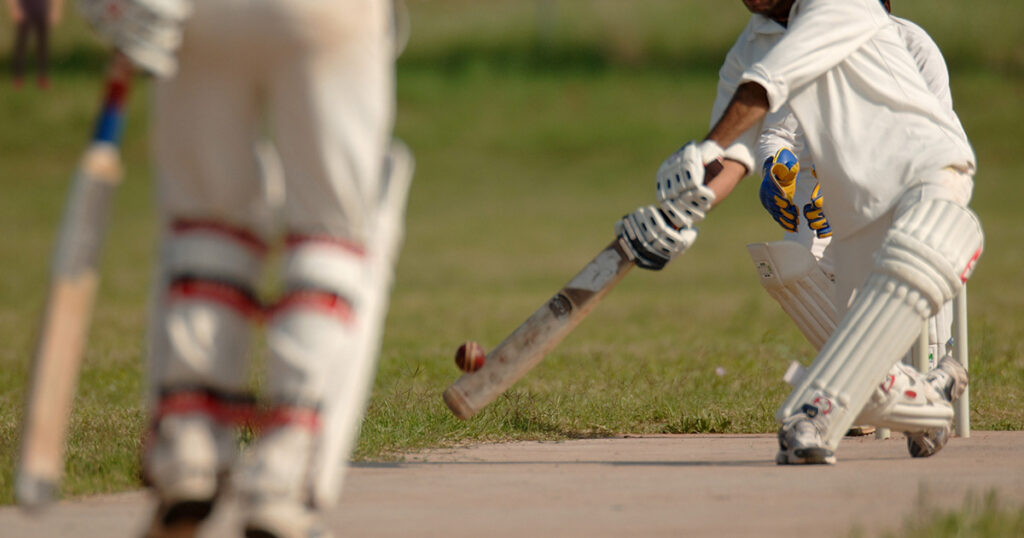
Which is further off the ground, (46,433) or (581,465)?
(46,433)

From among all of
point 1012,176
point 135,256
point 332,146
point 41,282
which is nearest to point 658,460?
point 332,146

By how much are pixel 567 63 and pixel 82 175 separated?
107 feet

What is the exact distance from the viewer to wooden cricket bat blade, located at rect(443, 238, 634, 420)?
15.3 feet

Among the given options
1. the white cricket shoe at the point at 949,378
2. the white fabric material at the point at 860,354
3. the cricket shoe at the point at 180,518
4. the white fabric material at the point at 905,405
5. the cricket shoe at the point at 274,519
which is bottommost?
the white cricket shoe at the point at 949,378

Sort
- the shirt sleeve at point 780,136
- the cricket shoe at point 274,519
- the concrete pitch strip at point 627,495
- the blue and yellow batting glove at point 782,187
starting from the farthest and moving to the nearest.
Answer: the shirt sleeve at point 780,136 → the blue and yellow batting glove at point 782,187 → the concrete pitch strip at point 627,495 → the cricket shoe at point 274,519

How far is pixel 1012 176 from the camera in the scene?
25.5 meters

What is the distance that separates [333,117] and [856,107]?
2.19 metres

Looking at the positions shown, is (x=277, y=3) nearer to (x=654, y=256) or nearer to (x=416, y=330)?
(x=654, y=256)

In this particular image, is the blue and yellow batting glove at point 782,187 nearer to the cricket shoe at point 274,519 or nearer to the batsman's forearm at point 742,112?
the batsman's forearm at point 742,112

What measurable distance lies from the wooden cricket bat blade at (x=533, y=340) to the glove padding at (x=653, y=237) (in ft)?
0.45

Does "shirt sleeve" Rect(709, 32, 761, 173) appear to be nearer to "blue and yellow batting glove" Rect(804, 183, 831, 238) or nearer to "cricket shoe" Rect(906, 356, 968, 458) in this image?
"cricket shoe" Rect(906, 356, 968, 458)

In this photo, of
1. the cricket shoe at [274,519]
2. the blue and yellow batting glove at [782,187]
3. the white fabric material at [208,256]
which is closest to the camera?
the cricket shoe at [274,519]

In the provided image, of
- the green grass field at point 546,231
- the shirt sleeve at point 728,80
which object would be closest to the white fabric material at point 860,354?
the shirt sleeve at point 728,80

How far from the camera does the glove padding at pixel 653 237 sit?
445cm
